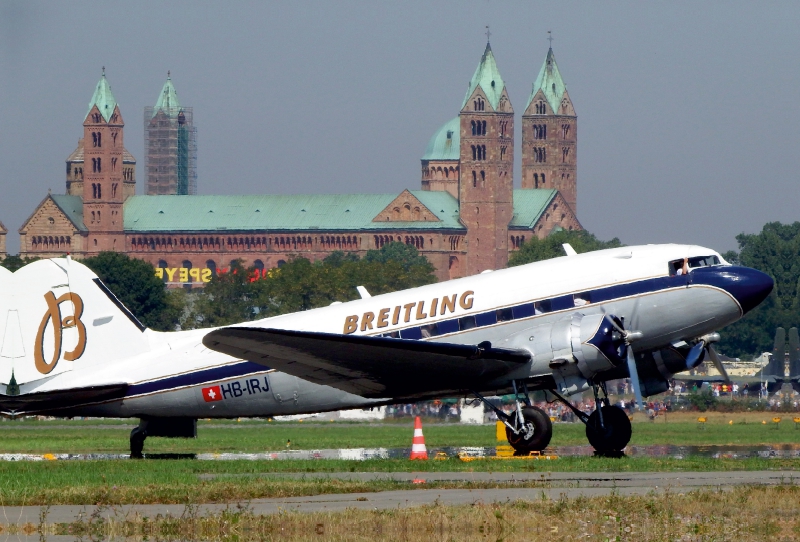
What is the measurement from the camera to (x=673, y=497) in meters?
24.9

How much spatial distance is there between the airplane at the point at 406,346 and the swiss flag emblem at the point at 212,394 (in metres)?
0.02

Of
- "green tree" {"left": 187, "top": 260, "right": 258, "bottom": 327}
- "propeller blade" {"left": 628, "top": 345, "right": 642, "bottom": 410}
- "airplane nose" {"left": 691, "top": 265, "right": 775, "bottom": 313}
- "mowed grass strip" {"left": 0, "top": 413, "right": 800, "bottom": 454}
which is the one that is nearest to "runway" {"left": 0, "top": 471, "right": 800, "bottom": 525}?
"propeller blade" {"left": 628, "top": 345, "right": 642, "bottom": 410}

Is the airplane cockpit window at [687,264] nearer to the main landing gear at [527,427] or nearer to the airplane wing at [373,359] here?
the airplane wing at [373,359]

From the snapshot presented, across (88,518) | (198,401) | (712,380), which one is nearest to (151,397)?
(198,401)

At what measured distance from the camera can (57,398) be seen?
35.5 m

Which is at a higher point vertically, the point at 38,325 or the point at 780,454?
the point at 38,325

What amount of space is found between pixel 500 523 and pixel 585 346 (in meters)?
10.2

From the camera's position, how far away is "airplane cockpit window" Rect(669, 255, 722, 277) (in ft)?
110

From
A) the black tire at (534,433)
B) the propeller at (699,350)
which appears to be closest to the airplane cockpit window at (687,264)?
the propeller at (699,350)

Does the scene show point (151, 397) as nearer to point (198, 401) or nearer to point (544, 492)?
point (198, 401)

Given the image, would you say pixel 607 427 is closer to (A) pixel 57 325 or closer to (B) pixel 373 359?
(B) pixel 373 359

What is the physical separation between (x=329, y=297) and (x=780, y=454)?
122 m

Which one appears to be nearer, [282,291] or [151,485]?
[151,485]

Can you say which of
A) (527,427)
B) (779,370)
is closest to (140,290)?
(779,370)
